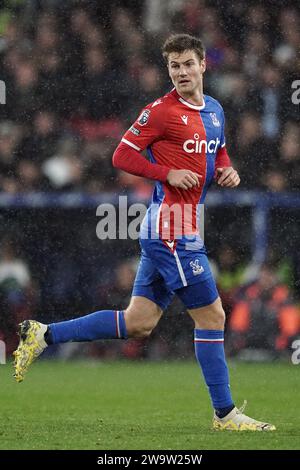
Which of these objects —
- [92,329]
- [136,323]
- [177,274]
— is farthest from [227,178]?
[92,329]

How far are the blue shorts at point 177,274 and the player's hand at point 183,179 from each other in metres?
0.29

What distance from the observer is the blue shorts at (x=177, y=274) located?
583 cm

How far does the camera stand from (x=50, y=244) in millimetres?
10219

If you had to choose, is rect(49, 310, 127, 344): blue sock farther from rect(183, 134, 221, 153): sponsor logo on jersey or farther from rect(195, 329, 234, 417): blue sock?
rect(183, 134, 221, 153): sponsor logo on jersey

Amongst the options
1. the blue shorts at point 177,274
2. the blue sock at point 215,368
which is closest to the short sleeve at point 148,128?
the blue shorts at point 177,274

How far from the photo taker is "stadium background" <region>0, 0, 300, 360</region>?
9.91 metres

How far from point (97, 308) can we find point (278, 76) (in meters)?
2.58

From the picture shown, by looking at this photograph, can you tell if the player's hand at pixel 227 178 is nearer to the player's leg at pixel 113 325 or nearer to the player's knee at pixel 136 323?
the player's leg at pixel 113 325

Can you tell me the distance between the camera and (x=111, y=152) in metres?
10.3

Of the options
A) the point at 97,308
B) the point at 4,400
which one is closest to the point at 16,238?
the point at 97,308

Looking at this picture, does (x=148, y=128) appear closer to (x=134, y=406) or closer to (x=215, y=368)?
(x=215, y=368)

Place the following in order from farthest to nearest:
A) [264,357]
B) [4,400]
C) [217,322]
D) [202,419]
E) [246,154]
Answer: [246,154], [264,357], [4,400], [202,419], [217,322]

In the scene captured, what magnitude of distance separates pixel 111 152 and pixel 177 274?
458 cm

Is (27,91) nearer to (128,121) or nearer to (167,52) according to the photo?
(128,121)
